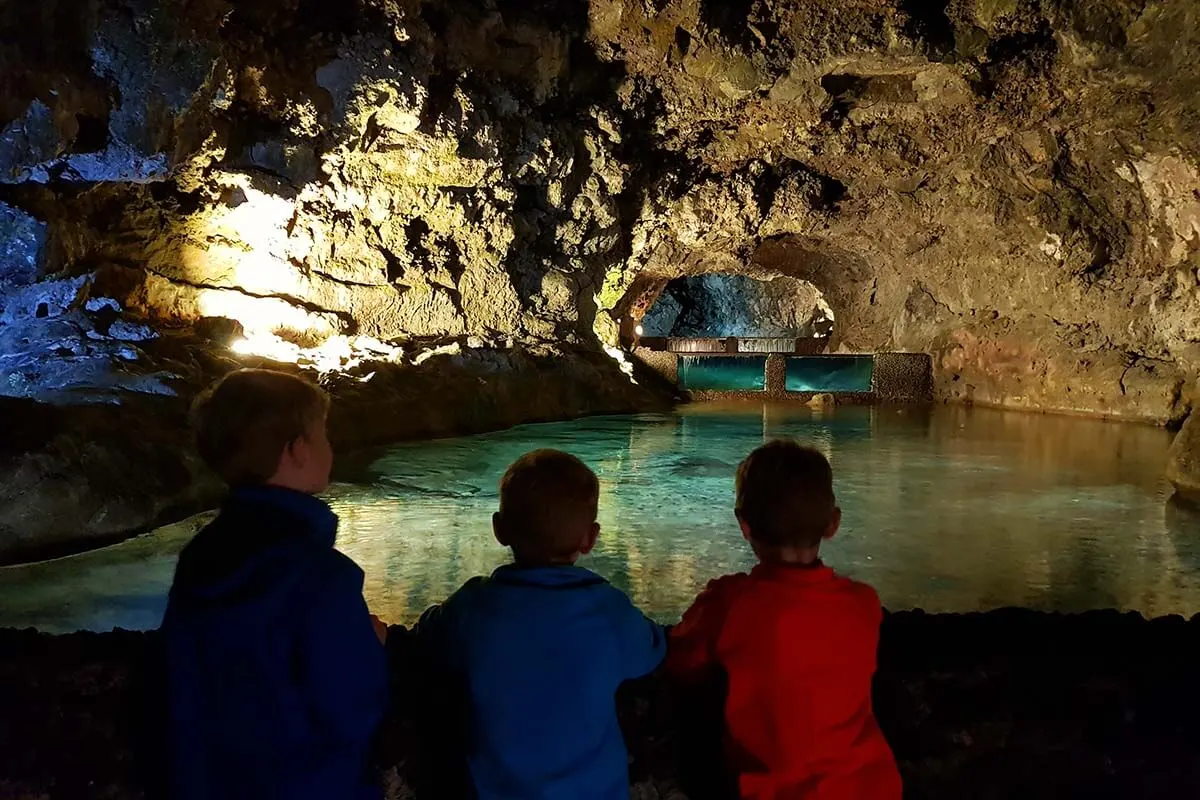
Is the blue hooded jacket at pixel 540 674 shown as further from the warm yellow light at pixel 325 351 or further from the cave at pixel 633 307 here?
the warm yellow light at pixel 325 351

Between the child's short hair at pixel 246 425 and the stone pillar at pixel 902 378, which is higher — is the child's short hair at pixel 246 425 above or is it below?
above

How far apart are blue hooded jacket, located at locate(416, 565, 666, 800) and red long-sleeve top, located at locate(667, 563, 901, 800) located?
189 mm

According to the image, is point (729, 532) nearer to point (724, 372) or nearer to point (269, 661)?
point (269, 661)

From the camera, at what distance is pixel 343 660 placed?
3.65ft

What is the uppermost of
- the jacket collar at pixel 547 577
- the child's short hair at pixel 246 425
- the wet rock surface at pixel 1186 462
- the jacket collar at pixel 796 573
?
the child's short hair at pixel 246 425

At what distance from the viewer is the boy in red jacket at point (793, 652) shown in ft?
4.20

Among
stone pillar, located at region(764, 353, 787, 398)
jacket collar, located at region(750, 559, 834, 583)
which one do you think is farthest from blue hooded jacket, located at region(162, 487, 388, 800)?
stone pillar, located at region(764, 353, 787, 398)

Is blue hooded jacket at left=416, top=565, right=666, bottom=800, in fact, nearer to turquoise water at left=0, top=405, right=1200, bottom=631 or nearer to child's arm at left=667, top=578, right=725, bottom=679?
child's arm at left=667, top=578, right=725, bottom=679

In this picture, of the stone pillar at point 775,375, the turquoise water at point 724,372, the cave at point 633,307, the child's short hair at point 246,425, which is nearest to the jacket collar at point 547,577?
the child's short hair at point 246,425

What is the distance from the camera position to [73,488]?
391cm

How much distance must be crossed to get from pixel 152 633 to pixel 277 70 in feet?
23.8

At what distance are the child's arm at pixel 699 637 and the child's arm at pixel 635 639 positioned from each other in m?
0.06

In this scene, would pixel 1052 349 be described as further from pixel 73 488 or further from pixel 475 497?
pixel 73 488

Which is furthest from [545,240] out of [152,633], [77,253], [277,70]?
[152,633]
